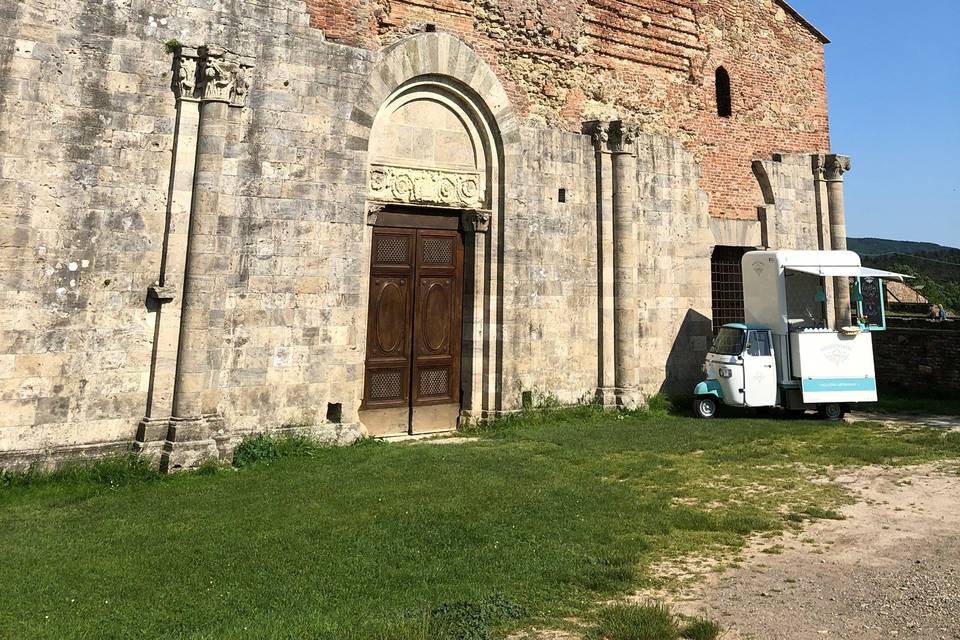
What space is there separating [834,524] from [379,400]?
6714 mm

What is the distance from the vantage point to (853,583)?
13.4 ft

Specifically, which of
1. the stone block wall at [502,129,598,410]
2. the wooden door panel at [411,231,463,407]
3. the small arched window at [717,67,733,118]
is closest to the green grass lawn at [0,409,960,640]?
the wooden door panel at [411,231,463,407]

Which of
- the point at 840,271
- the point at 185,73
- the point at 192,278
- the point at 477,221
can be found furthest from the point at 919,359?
the point at 185,73

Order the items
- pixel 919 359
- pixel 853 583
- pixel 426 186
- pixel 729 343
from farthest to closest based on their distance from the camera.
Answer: pixel 919 359
pixel 729 343
pixel 426 186
pixel 853 583

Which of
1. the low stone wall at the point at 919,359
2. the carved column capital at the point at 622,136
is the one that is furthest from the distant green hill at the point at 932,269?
the carved column capital at the point at 622,136

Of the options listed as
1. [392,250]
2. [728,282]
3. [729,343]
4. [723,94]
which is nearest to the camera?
[392,250]

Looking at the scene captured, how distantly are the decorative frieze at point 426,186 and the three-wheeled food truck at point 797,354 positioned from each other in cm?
588

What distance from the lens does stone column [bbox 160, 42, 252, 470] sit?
761 cm

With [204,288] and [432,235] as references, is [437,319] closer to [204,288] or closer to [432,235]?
[432,235]

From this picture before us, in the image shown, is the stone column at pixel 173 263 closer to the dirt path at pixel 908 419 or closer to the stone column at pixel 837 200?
the dirt path at pixel 908 419

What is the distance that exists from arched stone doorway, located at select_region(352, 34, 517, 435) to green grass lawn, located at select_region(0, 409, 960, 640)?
1511 mm

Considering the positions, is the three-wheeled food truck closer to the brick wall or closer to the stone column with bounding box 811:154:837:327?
the brick wall

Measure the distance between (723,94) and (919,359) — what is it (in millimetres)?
8711

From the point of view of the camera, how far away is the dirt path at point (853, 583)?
→ 3.45 meters
